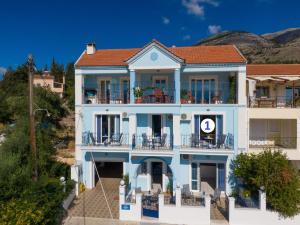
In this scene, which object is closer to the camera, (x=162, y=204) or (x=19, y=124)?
(x=162, y=204)

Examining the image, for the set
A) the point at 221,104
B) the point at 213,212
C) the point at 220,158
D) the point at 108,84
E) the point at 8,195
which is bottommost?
the point at 213,212

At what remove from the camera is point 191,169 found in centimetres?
2278

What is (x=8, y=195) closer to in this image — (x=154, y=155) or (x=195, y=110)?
(x=154, y=155)

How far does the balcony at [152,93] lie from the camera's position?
22.1 meters

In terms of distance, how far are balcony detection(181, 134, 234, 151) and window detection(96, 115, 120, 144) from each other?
577 cm

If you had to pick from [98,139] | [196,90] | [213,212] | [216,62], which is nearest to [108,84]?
[98,139]

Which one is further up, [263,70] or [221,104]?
[263,70]

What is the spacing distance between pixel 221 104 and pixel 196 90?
8.82 feet

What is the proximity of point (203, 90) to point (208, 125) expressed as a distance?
10.1ft

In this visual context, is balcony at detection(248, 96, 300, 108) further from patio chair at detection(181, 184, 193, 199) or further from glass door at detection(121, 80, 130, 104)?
glass door at detection(121, 80, 130, 104)

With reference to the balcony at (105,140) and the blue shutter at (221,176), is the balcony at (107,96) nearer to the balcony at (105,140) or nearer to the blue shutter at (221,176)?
the balcony at (105,140)

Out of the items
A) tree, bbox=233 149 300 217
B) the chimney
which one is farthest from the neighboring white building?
tree, bbox=233 149 300 217

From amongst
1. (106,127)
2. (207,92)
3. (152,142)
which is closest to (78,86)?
(106,127)

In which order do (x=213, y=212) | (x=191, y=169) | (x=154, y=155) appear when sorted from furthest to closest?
1. (x=191, y=169)
2. (x=154, y=155)
3. (x=213, y=212)
